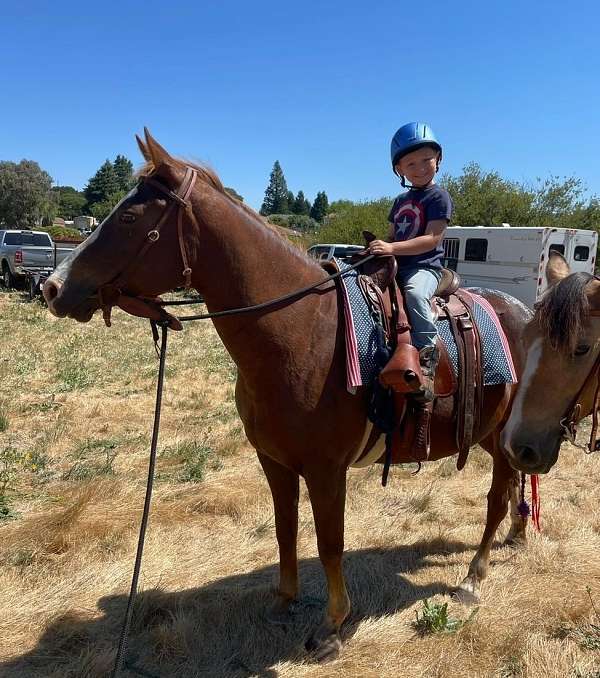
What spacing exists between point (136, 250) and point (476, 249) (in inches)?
683

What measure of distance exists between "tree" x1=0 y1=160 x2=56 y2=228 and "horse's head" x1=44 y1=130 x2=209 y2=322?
66.8 metres

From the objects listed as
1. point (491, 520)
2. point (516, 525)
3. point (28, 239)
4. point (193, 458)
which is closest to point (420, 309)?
point (491, 520)

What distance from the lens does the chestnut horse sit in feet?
7.71

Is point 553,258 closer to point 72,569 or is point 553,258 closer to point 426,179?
point 426,179

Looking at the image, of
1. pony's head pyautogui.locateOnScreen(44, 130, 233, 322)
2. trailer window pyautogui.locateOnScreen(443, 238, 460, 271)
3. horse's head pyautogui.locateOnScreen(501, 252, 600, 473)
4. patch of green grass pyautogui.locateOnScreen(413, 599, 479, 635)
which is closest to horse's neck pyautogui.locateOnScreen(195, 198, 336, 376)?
pony's head pyautogui.locateOnScreen(44, 130, 233, 322)

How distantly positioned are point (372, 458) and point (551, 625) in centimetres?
139

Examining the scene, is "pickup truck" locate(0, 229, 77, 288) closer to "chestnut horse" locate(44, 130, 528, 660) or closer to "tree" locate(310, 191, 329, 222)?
"chestnut horse" locate(44, 130, 528, 660)

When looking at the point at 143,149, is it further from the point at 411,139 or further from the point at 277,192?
the point at 277,192

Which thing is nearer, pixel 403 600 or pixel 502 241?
pixel 403 600

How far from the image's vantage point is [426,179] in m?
3.00

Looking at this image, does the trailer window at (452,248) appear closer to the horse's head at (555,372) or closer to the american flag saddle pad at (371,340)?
the american flag saddle pad at (371,340)

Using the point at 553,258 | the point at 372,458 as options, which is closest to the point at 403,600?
the point at 372,458

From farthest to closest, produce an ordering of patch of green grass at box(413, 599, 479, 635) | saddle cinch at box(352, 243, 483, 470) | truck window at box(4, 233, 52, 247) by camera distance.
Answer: truck window at box(4, 233, 52, 247)
patch of green grass at box(413, 599, 479, 635)
saddle cinch at box(352, 243, 483, 470)

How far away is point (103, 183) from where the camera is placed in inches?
3541
